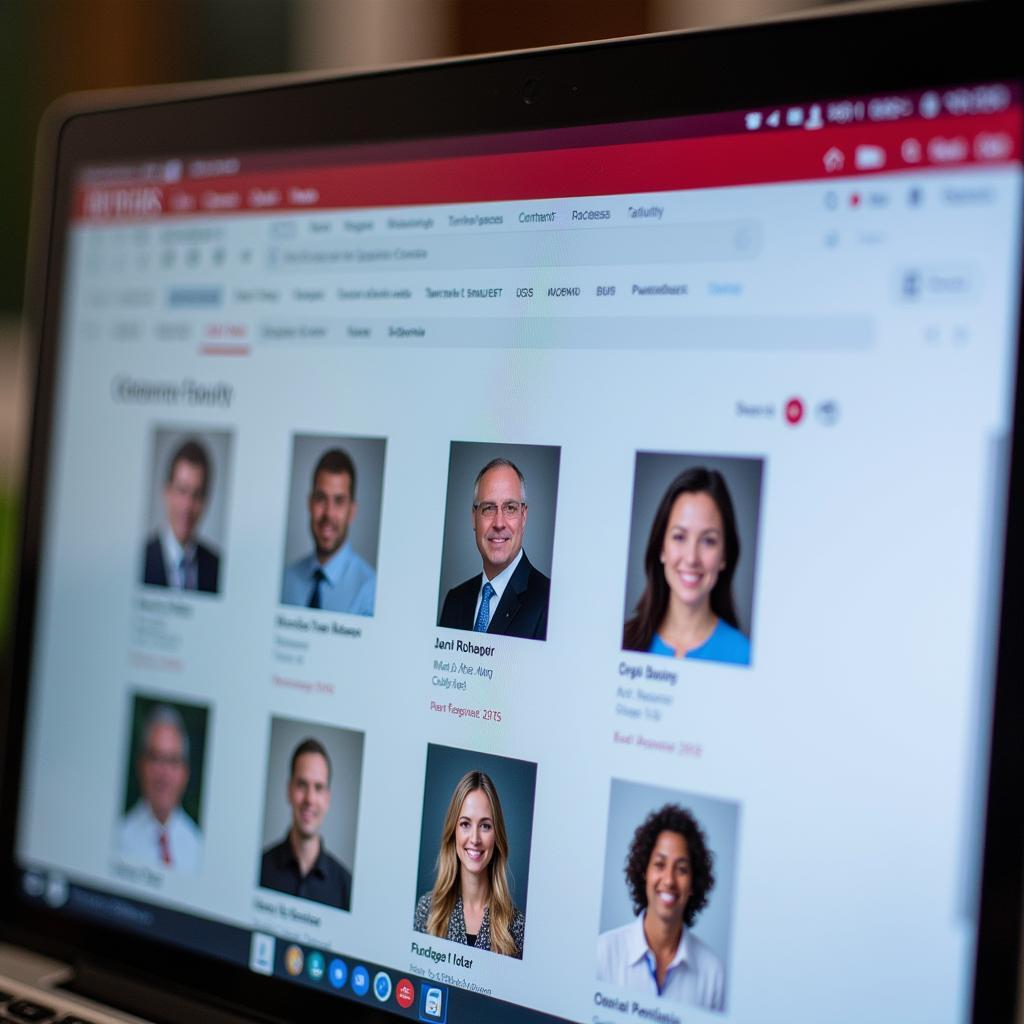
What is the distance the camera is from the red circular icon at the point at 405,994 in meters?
0.47

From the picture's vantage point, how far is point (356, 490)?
51 cm

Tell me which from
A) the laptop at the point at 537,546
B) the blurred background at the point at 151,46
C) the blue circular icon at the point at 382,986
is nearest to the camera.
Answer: the laptop at the point at 537,546

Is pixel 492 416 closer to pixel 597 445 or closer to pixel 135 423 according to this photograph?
pixel 597 445

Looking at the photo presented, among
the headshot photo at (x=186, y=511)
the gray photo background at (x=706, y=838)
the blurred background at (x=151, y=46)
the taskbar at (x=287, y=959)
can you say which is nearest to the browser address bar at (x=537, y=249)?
the headshot photo at (x=186, y=511)

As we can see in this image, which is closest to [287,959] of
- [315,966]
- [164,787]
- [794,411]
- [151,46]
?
[315,966]

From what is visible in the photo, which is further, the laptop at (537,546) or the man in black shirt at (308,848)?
the man in black shirt at (308,848)

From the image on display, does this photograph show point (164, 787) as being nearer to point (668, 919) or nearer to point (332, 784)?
point (332, 784)

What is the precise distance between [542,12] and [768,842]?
2.93 ft

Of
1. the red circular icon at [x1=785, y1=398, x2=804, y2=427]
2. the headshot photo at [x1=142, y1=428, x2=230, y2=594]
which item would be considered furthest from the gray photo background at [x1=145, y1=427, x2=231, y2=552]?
the red circular icon at [x1=785, y1=398, x2=804, y2=427]

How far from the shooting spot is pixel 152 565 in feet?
1.94

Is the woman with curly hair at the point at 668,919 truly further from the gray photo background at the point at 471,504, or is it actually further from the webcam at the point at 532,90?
the webcam at the point at 532,90

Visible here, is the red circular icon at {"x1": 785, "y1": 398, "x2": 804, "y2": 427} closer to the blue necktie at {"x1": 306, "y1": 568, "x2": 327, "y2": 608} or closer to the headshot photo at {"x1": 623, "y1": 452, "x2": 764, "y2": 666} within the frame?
the headshot photo at {"x1": 623, "y1": 452, "x2": 764, "y2": 666}

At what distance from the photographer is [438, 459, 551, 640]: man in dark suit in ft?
1.50

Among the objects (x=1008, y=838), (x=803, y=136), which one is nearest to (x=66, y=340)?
(x=803, y=136)
